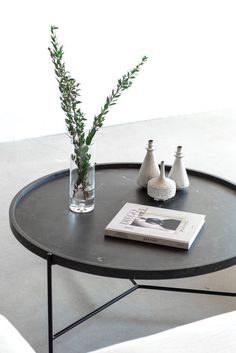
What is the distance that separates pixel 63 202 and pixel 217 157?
1.80 metres

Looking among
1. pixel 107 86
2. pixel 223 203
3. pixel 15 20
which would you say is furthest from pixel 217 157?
pixel 223 203

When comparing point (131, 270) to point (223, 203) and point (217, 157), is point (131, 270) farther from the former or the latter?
point (217, 157)

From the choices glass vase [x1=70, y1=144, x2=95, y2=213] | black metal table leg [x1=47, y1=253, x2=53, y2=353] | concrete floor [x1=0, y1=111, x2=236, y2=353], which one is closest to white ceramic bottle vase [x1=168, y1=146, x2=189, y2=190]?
glass vase [x1=70, y1=144, x2=95, y2=213]

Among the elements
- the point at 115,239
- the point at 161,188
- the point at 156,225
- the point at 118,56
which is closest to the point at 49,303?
the point at 115,239

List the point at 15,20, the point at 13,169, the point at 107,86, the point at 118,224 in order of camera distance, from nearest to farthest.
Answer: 1. the point at 118,224
2. the point at 13,169
3. the point at 15,20
4. the point at 107,86

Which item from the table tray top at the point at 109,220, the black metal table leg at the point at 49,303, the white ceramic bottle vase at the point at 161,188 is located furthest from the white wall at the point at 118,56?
the black metal table leg at the point at 49,303

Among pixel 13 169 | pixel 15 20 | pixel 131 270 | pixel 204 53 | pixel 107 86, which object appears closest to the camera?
pixel 131 270

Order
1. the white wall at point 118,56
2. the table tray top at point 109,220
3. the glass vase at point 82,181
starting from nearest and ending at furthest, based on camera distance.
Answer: the table tray top at point 109,220
the glass vase at point 82,181
the white wall at point 118,56

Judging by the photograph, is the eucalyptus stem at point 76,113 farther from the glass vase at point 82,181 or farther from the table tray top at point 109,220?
the table tray top at point 109,220

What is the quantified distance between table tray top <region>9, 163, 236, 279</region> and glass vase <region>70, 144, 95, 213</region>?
0.03m

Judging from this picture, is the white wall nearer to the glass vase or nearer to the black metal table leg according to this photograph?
the glass vase

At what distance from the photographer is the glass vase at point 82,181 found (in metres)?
1.92

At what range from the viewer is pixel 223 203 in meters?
2.08

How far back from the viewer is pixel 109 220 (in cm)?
193
